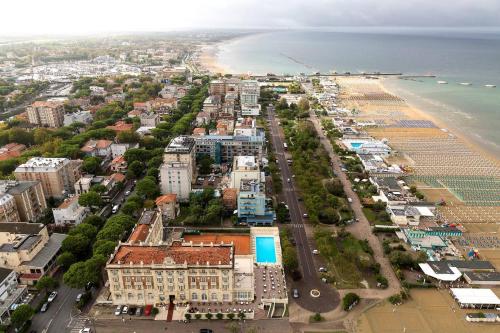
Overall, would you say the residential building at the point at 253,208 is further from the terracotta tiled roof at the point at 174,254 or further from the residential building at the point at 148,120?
the residential building at the point at 148,120

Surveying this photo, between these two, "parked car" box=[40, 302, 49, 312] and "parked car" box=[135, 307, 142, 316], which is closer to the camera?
"parked car" box=[135, 307, 142, 316]

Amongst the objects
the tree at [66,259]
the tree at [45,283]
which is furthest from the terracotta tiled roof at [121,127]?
the tree at [45,283]

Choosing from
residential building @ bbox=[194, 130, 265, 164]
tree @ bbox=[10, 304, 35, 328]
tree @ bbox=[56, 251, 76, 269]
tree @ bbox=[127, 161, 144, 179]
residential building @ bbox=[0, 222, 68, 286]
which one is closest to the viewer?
tree @ bbox=[10, 304, 35, 328]

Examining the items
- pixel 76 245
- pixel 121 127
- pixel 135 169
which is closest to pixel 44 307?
pixel 76 245

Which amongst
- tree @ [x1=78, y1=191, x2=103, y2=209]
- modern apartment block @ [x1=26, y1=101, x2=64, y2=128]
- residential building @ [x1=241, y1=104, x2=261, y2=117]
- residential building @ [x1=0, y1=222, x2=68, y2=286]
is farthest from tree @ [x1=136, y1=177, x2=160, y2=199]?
residential building @ [x1=241, y1=104, x2=261, y2=117]

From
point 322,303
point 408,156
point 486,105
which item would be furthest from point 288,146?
point 486,105

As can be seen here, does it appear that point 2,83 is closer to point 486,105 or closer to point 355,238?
point 355,238

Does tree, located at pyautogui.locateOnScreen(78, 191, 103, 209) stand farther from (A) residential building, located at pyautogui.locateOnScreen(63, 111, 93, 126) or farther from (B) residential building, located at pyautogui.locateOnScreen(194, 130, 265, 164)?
(A) residential building, located at pyautogui.locateOnScreen(63, 111, 93, 126)
